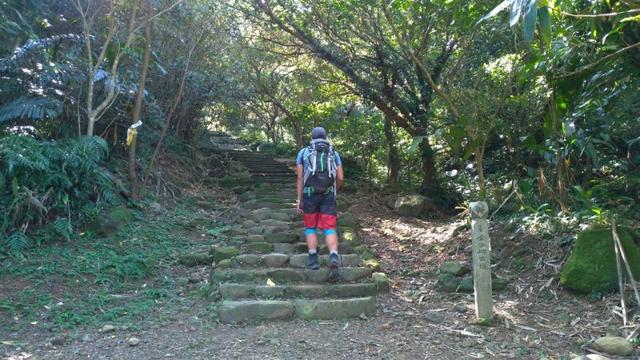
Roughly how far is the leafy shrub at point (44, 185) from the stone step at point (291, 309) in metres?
2.75

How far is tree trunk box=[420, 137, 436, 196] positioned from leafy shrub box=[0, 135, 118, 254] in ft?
20.3

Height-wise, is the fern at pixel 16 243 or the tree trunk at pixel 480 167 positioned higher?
the tree trunk at pixel 480 167

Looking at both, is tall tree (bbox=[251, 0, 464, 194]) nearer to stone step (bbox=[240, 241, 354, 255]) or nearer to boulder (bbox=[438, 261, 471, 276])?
stone step (bbox=[240, 241, 354, 255])

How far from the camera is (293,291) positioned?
5.69 m

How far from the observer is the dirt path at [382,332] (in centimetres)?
446

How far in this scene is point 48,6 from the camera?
8266mm

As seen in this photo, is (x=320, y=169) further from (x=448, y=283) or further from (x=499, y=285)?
(x=499, y=285)

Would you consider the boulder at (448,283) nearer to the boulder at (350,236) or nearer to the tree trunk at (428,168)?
the boulder at (350,236)

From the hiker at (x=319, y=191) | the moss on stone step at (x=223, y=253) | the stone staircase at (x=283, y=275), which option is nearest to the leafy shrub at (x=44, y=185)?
the moss on stone step at (x=223, y=253)

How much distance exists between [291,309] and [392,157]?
7.45 m

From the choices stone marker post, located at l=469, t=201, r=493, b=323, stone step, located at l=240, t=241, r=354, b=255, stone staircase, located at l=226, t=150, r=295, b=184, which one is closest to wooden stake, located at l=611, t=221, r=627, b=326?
stone marker post, located at l=469, t=201, r=493, b=323

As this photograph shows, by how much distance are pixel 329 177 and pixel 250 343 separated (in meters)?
2.18

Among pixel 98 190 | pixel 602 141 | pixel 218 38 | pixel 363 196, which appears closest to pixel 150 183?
pixel 98 190

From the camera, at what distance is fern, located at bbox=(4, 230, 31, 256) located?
6.12m
